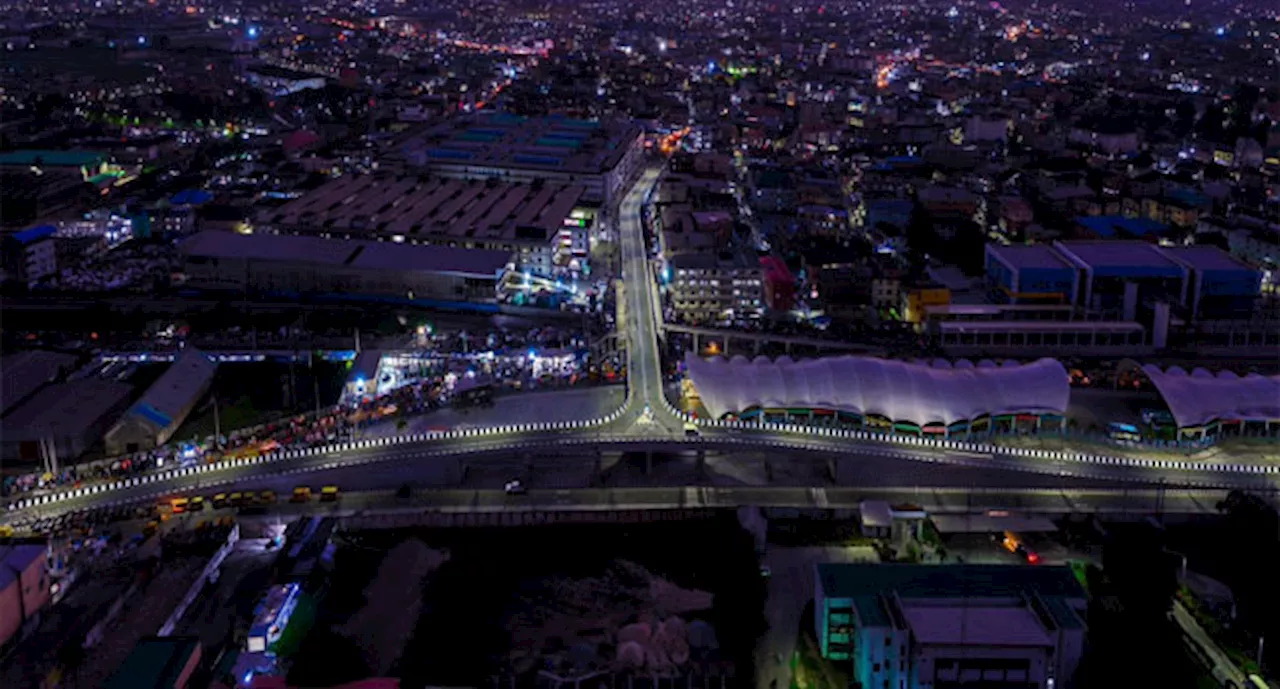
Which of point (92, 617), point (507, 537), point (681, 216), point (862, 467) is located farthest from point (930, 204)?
point (92, 617)

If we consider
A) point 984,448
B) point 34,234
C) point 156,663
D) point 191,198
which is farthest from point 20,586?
point 191,198

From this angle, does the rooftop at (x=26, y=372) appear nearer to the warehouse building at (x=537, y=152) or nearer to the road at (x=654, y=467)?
the road at (x=654, y=467)

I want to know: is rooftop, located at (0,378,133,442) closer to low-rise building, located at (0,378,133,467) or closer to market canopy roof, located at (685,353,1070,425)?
low-rise building, located at (0,378,133,467)

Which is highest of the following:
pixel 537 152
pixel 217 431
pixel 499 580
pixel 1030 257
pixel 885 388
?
pixel 537 152

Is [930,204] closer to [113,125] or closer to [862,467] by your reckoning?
[862,467]

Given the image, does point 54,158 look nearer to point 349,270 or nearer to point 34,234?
point 34,234

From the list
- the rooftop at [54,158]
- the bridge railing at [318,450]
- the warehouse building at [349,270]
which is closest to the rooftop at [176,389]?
the bridge railing at [318,450]
